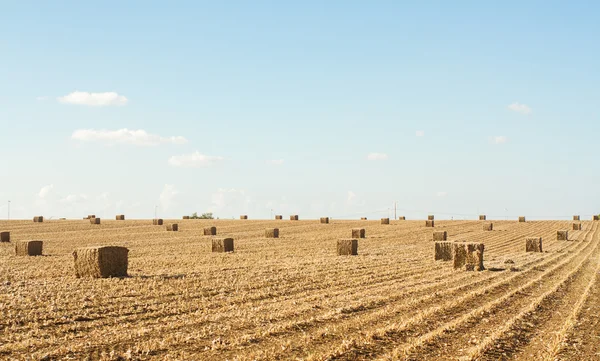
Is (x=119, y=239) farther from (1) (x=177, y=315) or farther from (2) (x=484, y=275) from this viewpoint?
(1) (x=177, y=315)

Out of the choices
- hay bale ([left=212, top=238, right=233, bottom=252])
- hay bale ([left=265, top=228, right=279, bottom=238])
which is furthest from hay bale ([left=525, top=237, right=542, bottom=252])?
hay bale ([left=265, top=228, right=279, bottom=238])

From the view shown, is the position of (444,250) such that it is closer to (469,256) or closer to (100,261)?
(469,256)

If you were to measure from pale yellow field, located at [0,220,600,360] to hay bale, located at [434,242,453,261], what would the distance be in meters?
1.39

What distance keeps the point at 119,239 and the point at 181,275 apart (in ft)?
79.9

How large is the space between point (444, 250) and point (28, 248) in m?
19.8

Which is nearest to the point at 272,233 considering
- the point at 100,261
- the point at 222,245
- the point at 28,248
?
the point at 222,245

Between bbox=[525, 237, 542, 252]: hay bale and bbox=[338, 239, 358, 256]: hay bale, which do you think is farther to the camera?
bbox=[525, 237, 542, 252]: hay bale

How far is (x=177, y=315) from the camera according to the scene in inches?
523

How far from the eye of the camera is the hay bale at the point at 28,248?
97.7 feet

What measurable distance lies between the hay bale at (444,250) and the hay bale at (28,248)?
756 inches

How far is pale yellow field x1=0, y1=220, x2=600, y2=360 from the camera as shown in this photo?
10.5 m

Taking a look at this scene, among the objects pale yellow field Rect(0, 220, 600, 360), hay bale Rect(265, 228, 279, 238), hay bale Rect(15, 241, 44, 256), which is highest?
hay bale Rect(265, 228, 279, 238)

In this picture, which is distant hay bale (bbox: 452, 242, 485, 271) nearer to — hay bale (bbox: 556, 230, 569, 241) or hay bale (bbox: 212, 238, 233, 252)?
hay bale (bbox: 212, 238, 233, 252)

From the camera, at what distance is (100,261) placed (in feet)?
64.0
